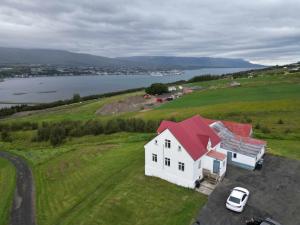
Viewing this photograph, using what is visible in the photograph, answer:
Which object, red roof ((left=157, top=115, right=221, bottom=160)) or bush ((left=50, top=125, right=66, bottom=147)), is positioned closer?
red roof ((left=157, top=115, right=221, bottom=160))

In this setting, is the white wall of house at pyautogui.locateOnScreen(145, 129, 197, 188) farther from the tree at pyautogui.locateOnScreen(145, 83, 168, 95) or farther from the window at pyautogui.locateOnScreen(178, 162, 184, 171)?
the tree at pyautogui.locateOnScreen(145, 83, 168, 95)

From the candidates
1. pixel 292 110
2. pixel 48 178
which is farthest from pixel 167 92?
pixel 48 178

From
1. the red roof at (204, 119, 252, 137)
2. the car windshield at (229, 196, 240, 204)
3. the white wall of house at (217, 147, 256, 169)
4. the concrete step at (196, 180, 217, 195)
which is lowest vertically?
the concrete step at (196, 180, 217, 195)

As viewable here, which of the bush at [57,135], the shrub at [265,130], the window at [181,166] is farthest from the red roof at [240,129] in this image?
the bush at [57,135]

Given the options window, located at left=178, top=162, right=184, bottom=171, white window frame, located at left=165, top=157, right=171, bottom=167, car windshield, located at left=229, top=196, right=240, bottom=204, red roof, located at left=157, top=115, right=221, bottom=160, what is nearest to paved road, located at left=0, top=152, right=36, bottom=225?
white window frame, located at left=165, top=157, right=171, bottom=167

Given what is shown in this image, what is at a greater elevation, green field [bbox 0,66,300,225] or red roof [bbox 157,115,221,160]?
red roof [bbox 157,115,221,160]

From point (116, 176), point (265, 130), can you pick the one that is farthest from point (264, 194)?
point (265, 130)
